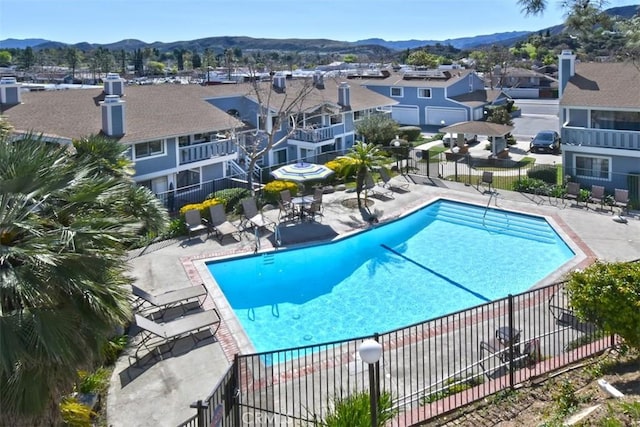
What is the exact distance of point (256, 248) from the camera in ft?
73.3

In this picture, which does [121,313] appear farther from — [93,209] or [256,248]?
[256,248]

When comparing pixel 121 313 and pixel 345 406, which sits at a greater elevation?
pixel 121 313

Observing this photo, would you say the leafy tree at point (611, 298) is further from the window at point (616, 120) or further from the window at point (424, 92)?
the window at point (424, 92)

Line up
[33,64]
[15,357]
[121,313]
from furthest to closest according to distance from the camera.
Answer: [33,64] < [121,313] < [15,357]

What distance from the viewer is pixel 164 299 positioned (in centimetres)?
1593

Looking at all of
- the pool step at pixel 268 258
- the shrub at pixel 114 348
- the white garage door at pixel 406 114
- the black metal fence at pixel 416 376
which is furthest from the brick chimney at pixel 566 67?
the shrub at pixel 114 348

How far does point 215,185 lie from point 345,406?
22952 millimetres

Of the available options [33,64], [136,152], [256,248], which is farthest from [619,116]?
[33,64]

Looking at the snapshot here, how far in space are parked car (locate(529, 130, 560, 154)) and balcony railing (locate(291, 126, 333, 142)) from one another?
15789 millimetres

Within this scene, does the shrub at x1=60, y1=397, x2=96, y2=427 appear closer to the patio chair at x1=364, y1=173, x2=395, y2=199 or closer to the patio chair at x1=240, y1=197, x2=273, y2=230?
the patio chair at x1=240, y1=197, x2=273, y2=230

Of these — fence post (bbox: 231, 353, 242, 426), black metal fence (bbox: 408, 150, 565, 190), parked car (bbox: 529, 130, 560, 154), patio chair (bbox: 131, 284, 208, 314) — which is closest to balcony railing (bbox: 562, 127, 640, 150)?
black metal fence (bbox: 408, 150, 565, 190)

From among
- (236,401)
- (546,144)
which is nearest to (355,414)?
(236,401)

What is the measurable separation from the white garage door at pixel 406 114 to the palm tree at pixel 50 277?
53968mm

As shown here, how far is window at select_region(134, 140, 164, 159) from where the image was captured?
28.3 meters
